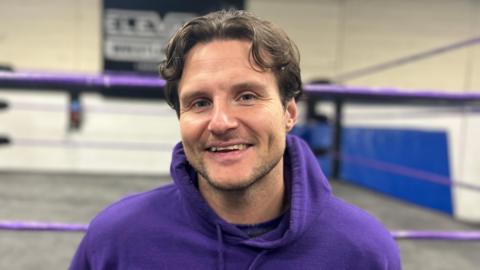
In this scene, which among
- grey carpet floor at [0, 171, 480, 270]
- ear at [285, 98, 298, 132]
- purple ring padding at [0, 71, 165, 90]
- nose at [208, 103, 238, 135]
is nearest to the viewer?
nose at [208, 103, 238, 135]

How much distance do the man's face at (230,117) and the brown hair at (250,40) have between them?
0.04 feet

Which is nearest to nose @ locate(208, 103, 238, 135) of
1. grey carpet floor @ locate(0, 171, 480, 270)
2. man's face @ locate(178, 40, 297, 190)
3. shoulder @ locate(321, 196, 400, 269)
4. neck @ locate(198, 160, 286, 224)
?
man's face @ locate(178, 40, 297, 190)

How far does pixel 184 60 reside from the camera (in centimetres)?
66

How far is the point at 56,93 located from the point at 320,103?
2.76 meters

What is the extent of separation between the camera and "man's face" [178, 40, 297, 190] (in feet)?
1.98

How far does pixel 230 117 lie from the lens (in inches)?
23.8

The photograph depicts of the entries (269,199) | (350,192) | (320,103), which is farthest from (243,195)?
(320,103)

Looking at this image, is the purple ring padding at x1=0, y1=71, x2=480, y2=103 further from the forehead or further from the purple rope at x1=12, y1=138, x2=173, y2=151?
the purple rope at x1=12, y1=138, x2=173, y2=151

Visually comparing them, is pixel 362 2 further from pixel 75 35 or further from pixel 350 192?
pixel 75 35

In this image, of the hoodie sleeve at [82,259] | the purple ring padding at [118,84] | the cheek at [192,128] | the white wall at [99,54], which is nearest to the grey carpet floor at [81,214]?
the white wall at [99,54]

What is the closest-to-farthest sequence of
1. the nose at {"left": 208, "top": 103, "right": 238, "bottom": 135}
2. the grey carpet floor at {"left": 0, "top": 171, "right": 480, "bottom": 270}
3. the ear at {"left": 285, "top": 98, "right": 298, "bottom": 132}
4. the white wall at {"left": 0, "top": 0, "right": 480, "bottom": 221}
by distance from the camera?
the nose at {"left": 208, "top": 103, "right": 238, "bottom": 135}, the ear at {"left": 285, "top": 98, "right": 298, "bottom": 132}, the grey carpet floor at {"left": 0, "top": 171, "right": 480, "bottom": 270}, the white wall at {"left": 0, "top": 0, "right": 480, "bottom": 221}

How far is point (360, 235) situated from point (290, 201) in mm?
124

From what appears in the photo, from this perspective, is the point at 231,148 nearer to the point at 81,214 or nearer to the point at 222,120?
the point at 222,120

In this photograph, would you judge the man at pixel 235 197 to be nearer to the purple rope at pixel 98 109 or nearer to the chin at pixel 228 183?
the chin at pixel 228 183
